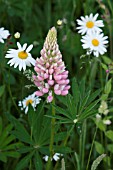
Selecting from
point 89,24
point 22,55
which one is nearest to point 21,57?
point 22,55

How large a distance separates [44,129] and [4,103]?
27.2 inches

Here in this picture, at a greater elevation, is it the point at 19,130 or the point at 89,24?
the point at 89,24

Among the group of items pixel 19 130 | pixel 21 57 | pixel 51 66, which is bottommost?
pixel 19 130

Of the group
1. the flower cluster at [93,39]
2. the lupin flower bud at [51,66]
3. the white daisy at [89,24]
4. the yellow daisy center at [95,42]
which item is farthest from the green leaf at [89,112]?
the white daisy at [89,24]

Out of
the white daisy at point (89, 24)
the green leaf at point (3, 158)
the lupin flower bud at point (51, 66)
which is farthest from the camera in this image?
the white daisy at point (89, 24)

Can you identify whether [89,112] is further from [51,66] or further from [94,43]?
[94,43]

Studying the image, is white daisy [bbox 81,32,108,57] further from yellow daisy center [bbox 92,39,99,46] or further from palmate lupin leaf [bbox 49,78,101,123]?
palmate lupin leaf [bbox 49,78,101,123]

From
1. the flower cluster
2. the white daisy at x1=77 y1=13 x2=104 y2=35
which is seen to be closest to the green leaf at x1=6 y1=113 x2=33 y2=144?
the flower cluster

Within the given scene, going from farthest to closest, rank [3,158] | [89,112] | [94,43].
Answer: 1. [94,43]
2. [3,158]
3. [89,112]

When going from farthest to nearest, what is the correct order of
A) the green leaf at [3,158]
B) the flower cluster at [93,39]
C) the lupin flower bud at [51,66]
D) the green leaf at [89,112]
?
the flower cluster at [93,39]
the green leaf at [3,158]
the green leaf at [89,112]
the lupin flower bud at [51,66]

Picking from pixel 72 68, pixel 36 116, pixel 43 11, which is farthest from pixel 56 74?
pixel 43 11

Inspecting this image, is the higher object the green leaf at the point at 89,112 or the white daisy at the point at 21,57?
the white daisy at the point at 21,57

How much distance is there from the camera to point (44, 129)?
1.96 meters

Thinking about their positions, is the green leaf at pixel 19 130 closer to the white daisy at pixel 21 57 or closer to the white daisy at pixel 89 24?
the white daisy at pixel 21 57
